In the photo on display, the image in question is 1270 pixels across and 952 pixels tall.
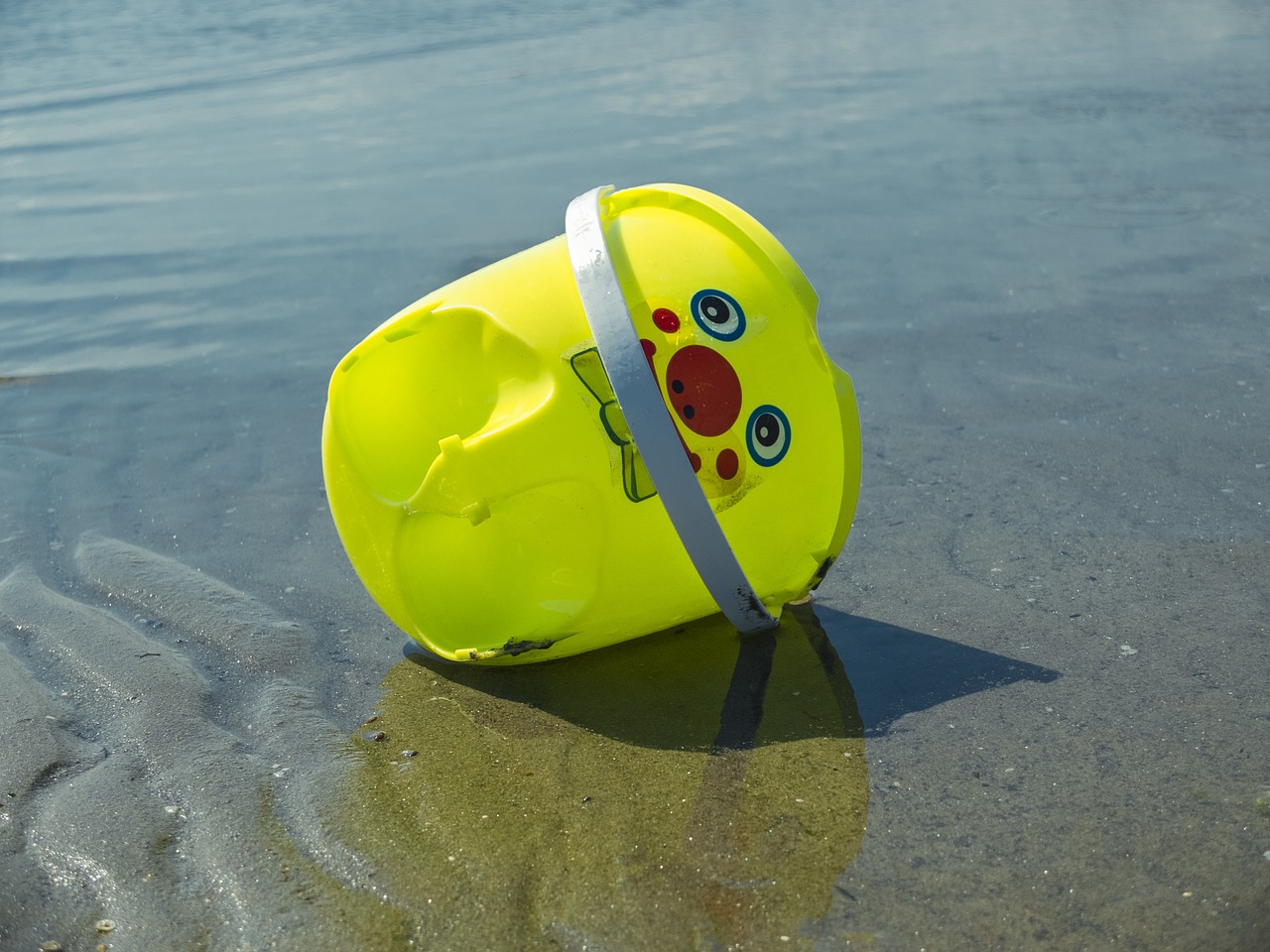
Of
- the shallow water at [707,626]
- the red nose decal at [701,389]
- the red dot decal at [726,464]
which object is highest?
the red nose decal at [701,389]

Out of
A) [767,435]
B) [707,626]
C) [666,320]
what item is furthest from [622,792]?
[666,320]

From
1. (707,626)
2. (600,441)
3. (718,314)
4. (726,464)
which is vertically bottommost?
(707,626)

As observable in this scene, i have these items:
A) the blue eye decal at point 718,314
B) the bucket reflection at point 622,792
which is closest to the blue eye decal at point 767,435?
the blue eye decal at point 718,314

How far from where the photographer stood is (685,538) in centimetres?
248

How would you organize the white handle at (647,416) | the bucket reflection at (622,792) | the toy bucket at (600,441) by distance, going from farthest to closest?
1. the toy bucket at (600,441)
2. the white handle at (647,416)
3. the bucket reflection at (622,792)

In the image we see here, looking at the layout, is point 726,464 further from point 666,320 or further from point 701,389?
point 666,320

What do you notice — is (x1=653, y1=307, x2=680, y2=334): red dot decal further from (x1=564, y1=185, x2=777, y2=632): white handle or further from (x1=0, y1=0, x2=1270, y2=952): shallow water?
(x1=0, y1=0, x2=1270, y2=952): shallow water

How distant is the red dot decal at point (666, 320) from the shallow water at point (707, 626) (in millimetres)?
791

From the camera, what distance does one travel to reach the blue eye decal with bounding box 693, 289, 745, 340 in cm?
260

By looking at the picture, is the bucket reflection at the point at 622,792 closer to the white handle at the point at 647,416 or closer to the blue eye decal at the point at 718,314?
the white handle at the point at 647,416

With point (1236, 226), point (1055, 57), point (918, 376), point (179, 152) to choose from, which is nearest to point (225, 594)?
point (918, 376)

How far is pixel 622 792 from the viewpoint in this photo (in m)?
2.42

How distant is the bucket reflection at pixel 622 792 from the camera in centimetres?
210

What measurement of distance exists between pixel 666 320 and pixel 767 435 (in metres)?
0.32
